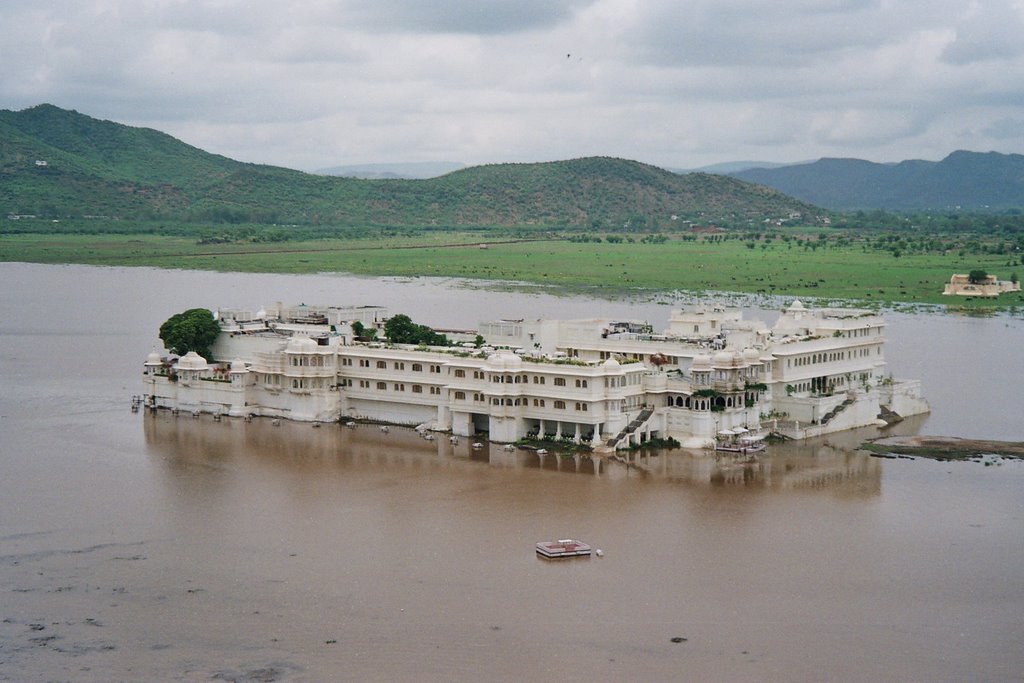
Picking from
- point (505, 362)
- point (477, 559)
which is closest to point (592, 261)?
point (505, 362)

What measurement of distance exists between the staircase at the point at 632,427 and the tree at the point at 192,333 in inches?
612

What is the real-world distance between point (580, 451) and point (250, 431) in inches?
406

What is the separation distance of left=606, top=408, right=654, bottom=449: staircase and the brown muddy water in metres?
0.95

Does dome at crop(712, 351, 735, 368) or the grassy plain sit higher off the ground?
the grassy plain

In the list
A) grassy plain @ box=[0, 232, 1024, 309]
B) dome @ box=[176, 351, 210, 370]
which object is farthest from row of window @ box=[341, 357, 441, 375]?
grassy plain @ box=[0, 232, 1024, 309]

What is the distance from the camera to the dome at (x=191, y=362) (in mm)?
46469

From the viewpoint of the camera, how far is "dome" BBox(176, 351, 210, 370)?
Result: 46.5 meters

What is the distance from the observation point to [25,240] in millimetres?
140500

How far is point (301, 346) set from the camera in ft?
147

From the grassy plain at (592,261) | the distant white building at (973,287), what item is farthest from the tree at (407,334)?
the distant white building at (973,287)

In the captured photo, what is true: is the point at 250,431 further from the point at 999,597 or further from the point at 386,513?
the point at 999,597

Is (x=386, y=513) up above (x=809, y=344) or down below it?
below

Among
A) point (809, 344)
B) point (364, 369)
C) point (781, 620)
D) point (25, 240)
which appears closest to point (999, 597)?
point (781, 620)

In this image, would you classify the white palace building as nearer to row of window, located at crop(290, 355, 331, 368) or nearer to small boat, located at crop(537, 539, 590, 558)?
row of window, located at crop(290, 355, 331, 368)
